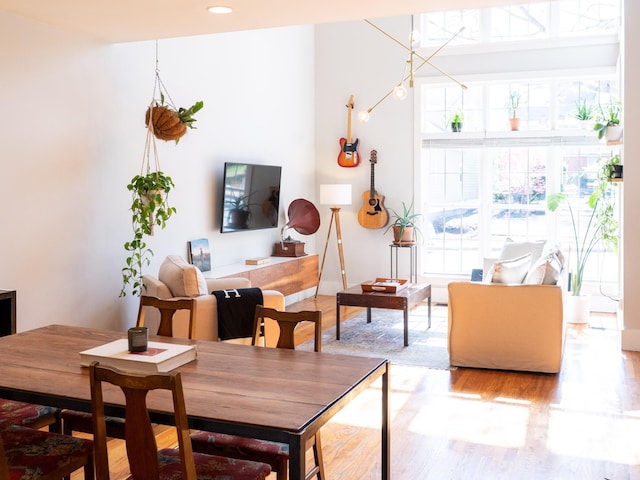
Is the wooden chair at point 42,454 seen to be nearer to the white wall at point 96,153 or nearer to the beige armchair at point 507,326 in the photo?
the white wall at point 96,153

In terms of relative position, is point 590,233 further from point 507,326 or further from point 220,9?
point 220,9

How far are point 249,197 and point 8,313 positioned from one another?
3.64 meters

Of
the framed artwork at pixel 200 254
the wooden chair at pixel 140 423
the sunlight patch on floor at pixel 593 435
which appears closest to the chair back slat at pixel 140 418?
the wooden chair at pixel 140 423

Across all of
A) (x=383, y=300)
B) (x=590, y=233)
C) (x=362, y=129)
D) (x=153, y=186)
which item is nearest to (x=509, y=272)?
(x=383, y=300)

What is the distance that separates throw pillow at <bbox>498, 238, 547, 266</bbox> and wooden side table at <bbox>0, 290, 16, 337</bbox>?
476cm

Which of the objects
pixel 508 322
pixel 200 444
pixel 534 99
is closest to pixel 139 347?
pixel 200 444

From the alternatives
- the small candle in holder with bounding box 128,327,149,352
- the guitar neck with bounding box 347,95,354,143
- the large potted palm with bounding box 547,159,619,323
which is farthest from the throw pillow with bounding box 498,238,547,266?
the small candle in holder with bounding box 128,327,149,352

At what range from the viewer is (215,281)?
5477 millimetres

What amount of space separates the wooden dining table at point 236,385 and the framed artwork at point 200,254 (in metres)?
3.46

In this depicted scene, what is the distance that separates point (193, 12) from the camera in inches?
168

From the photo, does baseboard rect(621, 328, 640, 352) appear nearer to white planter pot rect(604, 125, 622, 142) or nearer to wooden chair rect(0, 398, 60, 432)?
white planter pot rect(604, 125, 622, 142)

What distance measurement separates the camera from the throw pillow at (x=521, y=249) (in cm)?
696

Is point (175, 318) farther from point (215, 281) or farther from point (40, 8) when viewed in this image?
point (40, 8)

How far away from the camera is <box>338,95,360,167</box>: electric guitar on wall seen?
349 inches
